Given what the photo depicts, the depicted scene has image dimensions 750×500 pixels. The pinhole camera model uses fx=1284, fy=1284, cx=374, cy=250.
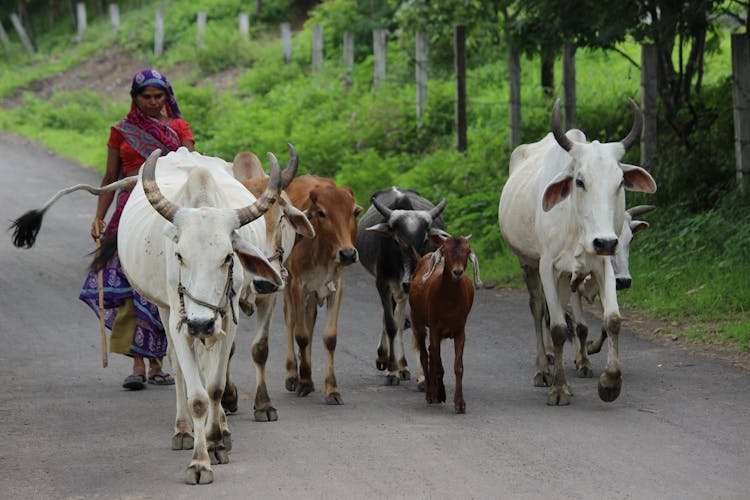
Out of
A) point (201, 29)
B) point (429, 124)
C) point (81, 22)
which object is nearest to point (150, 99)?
point (429, 124)

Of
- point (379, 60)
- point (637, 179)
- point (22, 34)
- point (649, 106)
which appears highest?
point (22, 34)

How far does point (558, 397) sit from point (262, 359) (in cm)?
192

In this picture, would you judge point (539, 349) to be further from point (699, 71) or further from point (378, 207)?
point (699, 71)

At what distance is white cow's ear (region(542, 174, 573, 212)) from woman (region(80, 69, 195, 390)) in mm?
2484

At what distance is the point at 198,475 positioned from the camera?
6.33 m

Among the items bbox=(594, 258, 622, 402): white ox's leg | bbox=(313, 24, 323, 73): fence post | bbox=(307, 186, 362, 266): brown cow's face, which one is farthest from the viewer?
bbox=(313, 24, 323, 73): fence post

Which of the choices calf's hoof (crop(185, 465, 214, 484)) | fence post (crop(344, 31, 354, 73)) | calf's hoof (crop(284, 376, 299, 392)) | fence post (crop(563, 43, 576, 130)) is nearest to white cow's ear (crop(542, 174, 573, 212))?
calf's hoof (crop(284, 376, 299, 392))

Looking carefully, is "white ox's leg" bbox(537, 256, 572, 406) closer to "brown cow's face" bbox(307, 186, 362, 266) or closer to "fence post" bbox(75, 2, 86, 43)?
"brown cow's face" bbox(307, 186, 362, 266)

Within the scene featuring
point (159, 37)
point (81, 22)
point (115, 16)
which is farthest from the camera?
point (81, 22)

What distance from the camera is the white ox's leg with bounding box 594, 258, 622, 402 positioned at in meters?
8.05

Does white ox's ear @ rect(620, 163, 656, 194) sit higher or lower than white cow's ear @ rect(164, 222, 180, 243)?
higher

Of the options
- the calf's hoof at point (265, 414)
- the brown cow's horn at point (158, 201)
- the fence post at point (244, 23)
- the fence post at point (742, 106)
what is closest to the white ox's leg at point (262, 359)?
the calf's hoof at point (265, 414)

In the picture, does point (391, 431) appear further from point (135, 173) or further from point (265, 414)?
point (135, 173)

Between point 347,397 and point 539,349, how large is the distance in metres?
1.52
